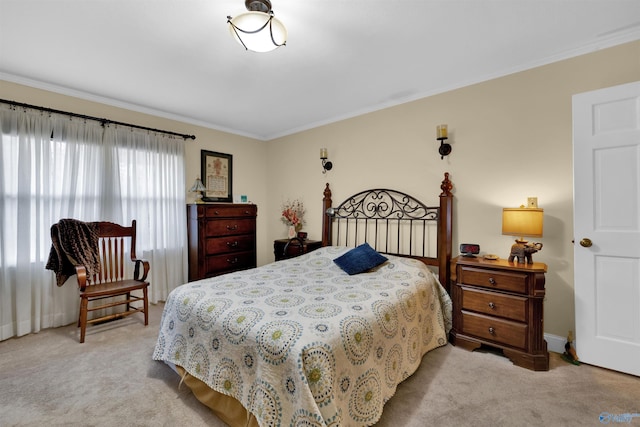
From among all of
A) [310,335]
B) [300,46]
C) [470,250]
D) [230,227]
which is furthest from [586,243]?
[230,227]

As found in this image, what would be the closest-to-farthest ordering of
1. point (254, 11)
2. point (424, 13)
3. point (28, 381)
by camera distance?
point (254, 11) < point (424, 13) < point (28, 381)

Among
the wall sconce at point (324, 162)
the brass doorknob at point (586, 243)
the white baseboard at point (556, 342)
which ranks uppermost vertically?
the wall sconce at point (324, 162)

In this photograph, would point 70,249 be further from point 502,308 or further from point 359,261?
point 502,308

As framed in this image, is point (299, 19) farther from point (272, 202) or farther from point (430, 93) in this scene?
point (272, 202)

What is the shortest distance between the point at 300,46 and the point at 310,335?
2100 mm

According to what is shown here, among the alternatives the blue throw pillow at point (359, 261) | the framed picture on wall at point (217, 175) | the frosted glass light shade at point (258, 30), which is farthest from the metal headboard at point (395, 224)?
the frosted glass light shade at point (258, 30)

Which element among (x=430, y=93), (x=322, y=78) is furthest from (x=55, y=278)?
(x=430, y=93)

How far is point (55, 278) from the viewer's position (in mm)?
2947

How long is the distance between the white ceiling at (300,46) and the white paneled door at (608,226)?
0.62 m

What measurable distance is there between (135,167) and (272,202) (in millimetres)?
2066

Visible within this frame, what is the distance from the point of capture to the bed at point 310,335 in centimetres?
131

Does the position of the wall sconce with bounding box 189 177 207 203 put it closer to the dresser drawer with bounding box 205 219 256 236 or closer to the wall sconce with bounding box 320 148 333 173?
the dresser drawer with bounding box 205 219 256 236

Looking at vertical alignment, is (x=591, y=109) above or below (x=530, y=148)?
above

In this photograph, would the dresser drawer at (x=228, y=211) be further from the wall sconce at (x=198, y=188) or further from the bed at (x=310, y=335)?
the bed at (x=310, y=335)
